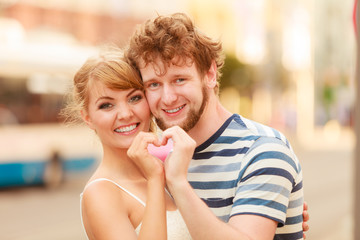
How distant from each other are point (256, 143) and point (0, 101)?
11.9 metres

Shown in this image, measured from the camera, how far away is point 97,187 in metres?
2.94

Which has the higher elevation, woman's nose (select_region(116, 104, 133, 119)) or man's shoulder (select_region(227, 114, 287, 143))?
woman's nose (select_region(116, 104, 133, 119))

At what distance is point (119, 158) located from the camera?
3168 millimetres

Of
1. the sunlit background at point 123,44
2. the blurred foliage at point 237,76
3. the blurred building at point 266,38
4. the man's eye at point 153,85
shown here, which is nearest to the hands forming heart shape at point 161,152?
the sunlit background at point 123,44

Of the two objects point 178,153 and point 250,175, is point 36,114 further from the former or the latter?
point 250,175

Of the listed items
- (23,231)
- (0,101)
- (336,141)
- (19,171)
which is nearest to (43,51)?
(0,101)

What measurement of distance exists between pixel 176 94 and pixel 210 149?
32cm

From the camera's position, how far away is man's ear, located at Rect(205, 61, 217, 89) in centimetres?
304

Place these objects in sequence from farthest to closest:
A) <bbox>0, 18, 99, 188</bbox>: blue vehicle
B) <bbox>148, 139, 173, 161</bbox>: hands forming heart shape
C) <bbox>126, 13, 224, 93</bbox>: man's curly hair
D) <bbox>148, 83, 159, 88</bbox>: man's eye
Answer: <bbox>0, 18, 99, 188</bbox>: blue vehicle < <bbox>148, 139, 173, 161</bbox>: hands forming heart shape < <bbox>148, 83, 159, 88</bbox>: man's eye < <bbox>126, 13, 224, 93</bbox>: man's curly hair

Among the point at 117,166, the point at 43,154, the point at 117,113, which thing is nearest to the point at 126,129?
the point at 117,113

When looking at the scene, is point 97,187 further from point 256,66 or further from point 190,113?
point 256,66

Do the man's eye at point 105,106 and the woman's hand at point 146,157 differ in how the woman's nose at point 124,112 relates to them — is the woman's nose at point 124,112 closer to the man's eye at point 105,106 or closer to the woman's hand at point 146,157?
the man's eye at point 105,106

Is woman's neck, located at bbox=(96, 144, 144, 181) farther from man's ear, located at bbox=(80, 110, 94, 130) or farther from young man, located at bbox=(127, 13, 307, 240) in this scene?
young man, located at bbox=(127, 13, 307, 240)

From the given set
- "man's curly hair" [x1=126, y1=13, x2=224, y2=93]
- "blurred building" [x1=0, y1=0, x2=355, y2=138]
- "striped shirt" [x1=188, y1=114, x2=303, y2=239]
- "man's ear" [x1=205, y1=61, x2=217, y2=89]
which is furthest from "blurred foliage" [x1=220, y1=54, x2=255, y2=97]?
"striped shirt" [x1=188, y1=114, x2=303, y2=239]
